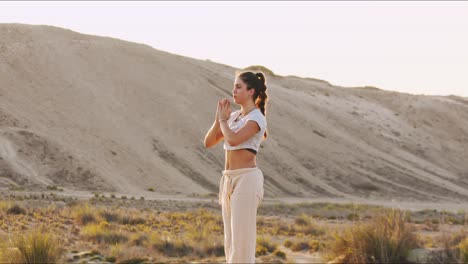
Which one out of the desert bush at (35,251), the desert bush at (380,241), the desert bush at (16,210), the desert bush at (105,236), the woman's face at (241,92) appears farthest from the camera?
the desert bush at (16,210)

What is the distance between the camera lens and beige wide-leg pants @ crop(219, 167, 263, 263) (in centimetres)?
675

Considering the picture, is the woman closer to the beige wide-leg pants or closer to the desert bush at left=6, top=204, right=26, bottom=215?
the beige wide-leg pants

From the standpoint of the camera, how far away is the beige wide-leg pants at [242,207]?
6.75 meters

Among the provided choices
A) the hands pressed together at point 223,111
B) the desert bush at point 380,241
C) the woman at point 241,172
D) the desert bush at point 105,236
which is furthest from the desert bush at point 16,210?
the hands pressed together at point 223,111

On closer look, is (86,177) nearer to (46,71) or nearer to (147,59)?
(46,71)

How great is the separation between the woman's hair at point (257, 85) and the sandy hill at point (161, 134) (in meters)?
28.7

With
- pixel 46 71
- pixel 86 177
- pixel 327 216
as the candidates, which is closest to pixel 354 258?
pixel 327 216

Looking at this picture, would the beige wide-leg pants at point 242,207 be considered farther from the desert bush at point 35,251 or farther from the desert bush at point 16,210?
the desert bush at point 16,210

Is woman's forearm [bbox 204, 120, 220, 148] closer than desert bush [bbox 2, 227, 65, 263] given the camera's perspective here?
Yes

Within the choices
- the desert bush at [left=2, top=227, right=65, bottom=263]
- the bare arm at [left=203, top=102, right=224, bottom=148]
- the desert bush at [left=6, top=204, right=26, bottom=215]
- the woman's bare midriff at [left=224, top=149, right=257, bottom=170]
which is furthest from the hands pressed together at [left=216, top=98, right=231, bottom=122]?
the desert bush at [left=6, top=204, right=26, bottom=215]

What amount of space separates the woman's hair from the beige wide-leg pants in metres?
0.53

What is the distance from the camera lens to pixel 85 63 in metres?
53.0

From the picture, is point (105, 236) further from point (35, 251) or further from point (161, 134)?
point (161, 134)

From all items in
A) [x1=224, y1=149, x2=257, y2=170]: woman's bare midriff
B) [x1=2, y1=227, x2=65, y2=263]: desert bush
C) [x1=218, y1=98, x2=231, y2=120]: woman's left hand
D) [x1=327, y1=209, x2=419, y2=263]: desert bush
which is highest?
[x1=218, y1=98, x2=231, y2=120]: woman's left hand
